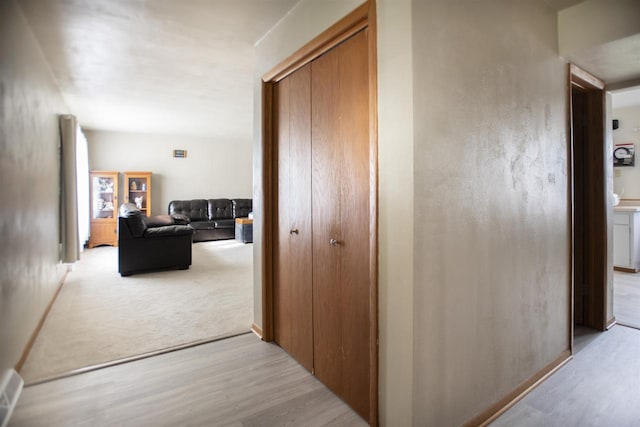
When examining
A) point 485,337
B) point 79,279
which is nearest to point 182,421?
point 485,337

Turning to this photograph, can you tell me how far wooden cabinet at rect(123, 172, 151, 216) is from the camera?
726cm

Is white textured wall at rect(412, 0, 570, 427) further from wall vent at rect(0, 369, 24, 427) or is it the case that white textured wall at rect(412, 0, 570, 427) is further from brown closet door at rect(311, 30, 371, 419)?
wall vent at rect(0, 369, 24, 427)

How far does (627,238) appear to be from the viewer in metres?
4.51

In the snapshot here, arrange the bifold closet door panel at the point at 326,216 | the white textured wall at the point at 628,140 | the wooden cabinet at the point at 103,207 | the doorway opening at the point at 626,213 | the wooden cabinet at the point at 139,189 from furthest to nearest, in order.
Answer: the wooden cabinet at the point at 139,189 → the wooden cabinet at the point at 103,207 → the white textured wall at the point at 628,140 → the doorway opening at the point at 626,213 → the bifold closet door panel at the point at 326,216

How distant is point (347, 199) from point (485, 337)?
0.98 metres

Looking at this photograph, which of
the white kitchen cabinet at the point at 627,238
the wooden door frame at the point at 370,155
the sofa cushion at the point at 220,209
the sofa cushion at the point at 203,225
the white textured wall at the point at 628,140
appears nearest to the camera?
the wooden door frame at the point at 370,155

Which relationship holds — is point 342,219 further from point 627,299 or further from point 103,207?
point 103,207

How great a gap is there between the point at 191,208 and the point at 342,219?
669 cm

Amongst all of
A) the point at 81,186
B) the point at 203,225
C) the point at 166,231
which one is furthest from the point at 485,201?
the point at 203,225

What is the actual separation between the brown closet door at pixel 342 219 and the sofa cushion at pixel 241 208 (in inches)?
257

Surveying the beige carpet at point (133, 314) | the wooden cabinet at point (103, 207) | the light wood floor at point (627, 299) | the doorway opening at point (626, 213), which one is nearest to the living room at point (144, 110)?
the beige carpet at point (133, 314)

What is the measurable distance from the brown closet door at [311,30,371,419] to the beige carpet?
115 cm

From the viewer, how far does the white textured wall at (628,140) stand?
5090 millimetres

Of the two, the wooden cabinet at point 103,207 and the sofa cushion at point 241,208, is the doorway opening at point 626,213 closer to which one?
the sofa cushion at point 241,208
